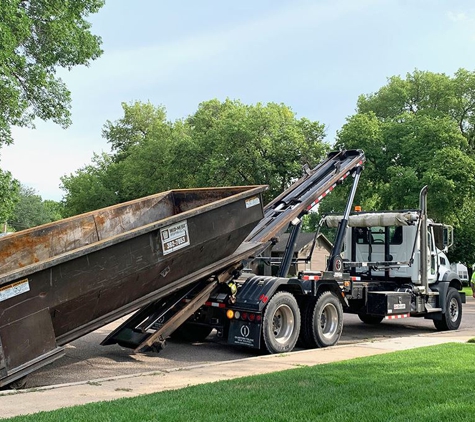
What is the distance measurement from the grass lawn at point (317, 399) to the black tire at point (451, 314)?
254 inches

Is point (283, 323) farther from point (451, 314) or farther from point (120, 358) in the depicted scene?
point (451, 314)

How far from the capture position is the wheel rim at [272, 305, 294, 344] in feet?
31.9

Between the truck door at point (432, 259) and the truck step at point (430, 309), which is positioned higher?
the truck door at point (432, 259)

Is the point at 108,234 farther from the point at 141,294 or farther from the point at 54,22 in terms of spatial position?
the point at 54,22

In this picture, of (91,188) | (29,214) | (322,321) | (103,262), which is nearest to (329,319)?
(322,321)

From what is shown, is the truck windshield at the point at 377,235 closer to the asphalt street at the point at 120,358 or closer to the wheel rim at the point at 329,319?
the asphalt street at the point at 120,358

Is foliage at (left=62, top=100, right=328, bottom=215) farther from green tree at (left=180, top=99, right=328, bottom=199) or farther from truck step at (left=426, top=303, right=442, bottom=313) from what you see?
truck step at (left=426, top=303, right=442, bottom=313)

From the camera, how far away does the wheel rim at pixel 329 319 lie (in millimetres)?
10648

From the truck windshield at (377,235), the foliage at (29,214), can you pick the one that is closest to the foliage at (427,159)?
the truck windshield at (377,235)

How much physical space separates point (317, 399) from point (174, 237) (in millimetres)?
3423

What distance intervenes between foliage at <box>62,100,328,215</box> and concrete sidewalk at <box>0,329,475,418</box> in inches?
983

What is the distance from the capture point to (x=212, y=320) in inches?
386

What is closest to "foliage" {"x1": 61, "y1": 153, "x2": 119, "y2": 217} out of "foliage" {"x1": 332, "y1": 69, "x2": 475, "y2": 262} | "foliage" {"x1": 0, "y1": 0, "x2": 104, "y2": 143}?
"foliage" {"x1": 332, "y1": 69, "x2": 475, "y2": 262}

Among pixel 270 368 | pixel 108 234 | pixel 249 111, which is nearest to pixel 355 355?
pixel 270 368
